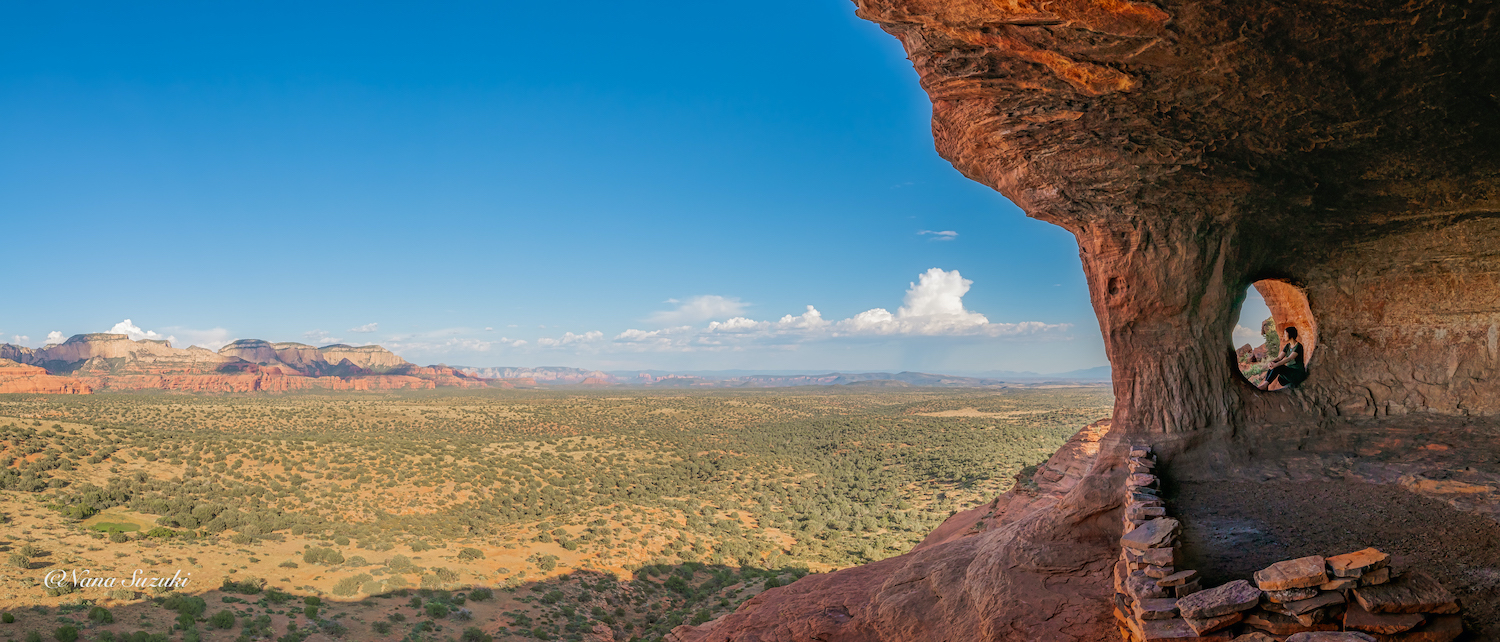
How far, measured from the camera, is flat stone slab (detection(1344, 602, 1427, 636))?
4027 mm

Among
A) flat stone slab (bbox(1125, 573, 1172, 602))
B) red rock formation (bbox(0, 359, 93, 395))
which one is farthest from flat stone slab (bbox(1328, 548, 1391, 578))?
red rock formation (bbox(0, 359, 93, 395))

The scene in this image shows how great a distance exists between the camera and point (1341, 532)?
656 centimetres

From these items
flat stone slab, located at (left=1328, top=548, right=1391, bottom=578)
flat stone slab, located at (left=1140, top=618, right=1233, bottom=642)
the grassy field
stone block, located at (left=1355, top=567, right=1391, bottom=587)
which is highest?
flat stone slab, located at (left=1328, top=548, right=1391, bottom=578)

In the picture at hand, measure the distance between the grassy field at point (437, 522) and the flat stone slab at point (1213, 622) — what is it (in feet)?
47.4

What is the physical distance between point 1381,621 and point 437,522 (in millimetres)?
28135

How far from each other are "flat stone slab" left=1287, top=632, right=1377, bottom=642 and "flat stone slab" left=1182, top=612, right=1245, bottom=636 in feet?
1.56

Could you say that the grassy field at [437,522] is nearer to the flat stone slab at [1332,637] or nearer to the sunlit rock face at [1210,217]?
the sunlit rock face at [1210,217]

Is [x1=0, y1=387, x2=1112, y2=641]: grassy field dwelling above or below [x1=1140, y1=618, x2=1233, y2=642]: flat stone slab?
below

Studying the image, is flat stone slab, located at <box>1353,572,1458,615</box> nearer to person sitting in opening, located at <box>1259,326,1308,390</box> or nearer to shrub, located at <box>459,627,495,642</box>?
person sitting in opening, located at <box>1259,326,1308,390</box>

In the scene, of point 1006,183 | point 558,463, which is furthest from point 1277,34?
point 558,463

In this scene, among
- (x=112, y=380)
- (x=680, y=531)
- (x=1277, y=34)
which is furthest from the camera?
(x=112, y=380)

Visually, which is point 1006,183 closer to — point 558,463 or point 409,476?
point 409,476

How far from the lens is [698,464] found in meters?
39.3

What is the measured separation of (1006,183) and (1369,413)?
21.4 ft
